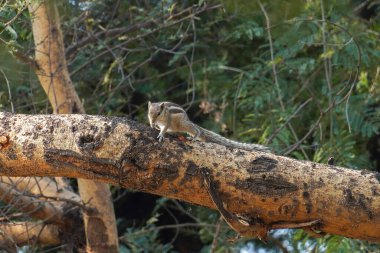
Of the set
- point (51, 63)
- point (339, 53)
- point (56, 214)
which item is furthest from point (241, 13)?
point (56, 214)

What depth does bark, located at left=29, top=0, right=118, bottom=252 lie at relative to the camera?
6391 millimetres

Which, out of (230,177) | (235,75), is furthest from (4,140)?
(235,75)

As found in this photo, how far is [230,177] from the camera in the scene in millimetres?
3771

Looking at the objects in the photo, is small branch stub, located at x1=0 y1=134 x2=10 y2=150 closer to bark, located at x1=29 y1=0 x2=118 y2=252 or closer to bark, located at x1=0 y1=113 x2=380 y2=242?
bark, located at x1=0 y1=113 x2=380 y2=242

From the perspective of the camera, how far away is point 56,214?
6.54 m

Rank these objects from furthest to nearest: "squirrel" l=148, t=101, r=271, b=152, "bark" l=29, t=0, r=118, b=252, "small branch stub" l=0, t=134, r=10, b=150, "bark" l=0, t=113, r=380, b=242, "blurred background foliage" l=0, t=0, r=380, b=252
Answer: "blurred background foliage" l=0, t=0, r=380, b=252 < "bark" l=29, t=0, r=118, b=252 < "squirrel" l=148, t=101, r=271, b=152 < "small branch stub" l=0, t=134, r=10, b=150 < "bark" l=0, t=113, r=380, b=242

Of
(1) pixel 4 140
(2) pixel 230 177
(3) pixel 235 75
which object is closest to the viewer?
(2) pixel 230 177

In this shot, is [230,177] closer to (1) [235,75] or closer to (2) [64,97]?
(2) [64,97]

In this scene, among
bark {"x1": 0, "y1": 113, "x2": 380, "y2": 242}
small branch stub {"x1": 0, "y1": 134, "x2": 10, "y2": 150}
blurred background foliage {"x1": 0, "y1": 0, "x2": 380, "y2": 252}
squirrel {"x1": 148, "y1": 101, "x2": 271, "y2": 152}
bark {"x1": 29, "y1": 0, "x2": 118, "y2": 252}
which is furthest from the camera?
blurred background foliage {"x1": 0, "y1": 0, "x2": 380, "y2": 252}

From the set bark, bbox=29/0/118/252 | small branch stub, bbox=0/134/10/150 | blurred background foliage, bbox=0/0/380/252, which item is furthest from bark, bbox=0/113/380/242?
bark, bbox=29/0/118/252

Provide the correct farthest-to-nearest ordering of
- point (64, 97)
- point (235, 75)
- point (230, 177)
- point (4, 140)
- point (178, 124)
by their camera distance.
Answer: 1. point (235, 75)
2. point (64, 97)
3. point (178, 124)
4. point (4, 140)
5. point (230, 177)

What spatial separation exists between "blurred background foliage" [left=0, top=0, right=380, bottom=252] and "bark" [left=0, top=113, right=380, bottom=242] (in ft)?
8.05

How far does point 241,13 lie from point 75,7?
1.60 m

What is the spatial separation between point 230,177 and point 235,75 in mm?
4838
